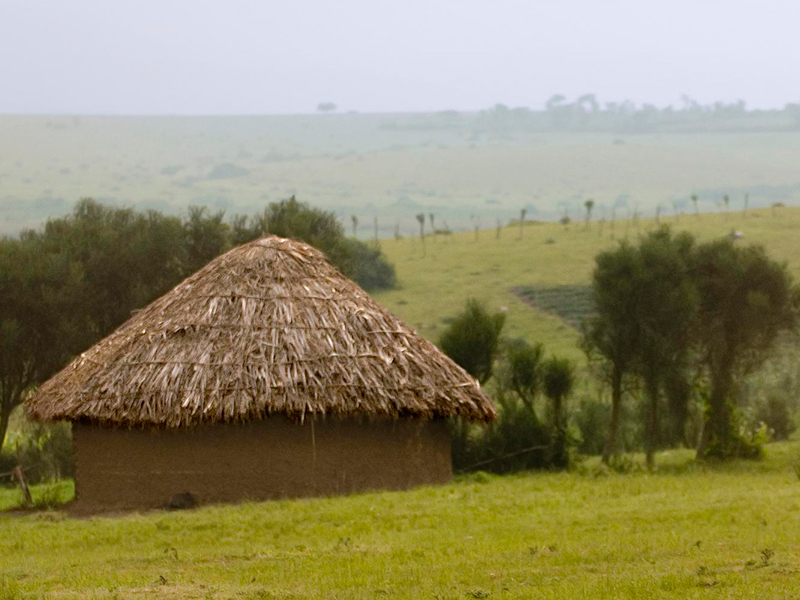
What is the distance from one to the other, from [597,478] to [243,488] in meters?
4.97

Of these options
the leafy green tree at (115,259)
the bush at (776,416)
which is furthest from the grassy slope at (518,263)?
the leafy green tree at (115,259)

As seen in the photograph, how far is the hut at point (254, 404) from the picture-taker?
15094mm

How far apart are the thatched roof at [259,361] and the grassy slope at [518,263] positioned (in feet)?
71.0

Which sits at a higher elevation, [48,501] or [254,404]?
[254,404]

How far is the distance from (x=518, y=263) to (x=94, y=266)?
1164 inches

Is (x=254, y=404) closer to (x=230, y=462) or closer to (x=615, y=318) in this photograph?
(x=230, y=462)

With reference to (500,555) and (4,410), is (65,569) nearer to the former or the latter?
(500,555)

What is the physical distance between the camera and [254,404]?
1488cm

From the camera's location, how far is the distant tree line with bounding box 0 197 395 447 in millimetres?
20938

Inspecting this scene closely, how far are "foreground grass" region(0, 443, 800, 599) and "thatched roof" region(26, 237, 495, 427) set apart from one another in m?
1.15

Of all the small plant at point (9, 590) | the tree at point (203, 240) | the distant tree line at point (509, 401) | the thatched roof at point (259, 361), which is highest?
the tree at point (203, 240)

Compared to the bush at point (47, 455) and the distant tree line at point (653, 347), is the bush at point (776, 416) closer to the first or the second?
the distant tree line at point (653, 347)

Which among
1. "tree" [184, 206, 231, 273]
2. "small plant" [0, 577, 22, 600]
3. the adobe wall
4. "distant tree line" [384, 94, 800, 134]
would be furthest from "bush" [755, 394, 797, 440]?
"distant tree line" [384, 94, 800, 134]

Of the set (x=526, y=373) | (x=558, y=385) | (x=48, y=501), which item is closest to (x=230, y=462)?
(x=48, y=501)
